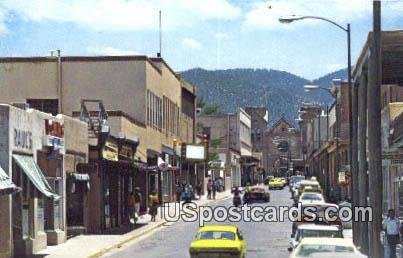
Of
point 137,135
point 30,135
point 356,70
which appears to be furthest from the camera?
point 137,135

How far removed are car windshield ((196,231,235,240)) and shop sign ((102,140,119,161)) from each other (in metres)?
17.0

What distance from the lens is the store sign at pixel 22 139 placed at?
2931 cm

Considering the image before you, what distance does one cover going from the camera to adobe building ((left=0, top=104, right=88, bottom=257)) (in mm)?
28109

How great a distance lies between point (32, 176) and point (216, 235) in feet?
22.9

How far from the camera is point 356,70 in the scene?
34.0 m

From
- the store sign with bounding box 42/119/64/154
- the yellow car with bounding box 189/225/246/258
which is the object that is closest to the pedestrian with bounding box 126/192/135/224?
the store sign with bounding box 42/119/64/154

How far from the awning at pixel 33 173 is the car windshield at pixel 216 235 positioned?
19.0 feet

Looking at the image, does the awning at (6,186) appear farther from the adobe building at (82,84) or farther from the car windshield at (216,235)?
the adobe building at (82,84)

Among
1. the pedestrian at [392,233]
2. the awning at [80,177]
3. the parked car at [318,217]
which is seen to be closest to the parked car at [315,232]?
the pedestrian at [392,233]

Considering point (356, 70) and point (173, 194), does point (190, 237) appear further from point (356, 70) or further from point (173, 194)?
point (173, 194)

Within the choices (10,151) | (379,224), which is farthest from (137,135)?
(379,224)

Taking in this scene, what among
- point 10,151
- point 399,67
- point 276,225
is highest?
point 399,67

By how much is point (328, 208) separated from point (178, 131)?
48176 millimetres

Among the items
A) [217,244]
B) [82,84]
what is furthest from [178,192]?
[217,244]
